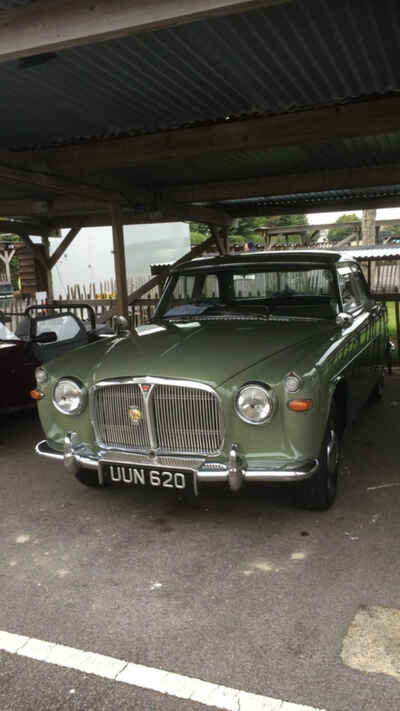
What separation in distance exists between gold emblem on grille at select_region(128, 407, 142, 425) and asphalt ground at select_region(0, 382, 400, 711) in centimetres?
80

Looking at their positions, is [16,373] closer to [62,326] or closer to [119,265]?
[62,326]

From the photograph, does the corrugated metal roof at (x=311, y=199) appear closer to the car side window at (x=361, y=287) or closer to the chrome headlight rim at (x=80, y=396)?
the car side window at (x=361, y=287)

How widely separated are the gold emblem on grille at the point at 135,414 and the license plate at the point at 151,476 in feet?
1.04

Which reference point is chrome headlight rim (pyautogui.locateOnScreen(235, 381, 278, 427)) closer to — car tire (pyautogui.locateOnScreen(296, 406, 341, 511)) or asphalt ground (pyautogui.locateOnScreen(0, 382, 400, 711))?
car tire (pyautogui.locateOnScreen(296, 406, 341, 511))

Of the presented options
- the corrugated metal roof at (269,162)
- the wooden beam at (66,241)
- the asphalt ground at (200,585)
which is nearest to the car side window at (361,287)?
the asphalt ground at (200,585)

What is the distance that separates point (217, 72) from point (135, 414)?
2971 mm

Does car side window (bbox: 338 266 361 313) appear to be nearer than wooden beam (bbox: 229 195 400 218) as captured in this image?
Yes

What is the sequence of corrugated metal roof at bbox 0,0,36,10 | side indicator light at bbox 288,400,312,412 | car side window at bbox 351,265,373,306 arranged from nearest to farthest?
corrugated metal roof at bbox 0,0,36,10 < side indicator light at bbox 288,400,312,412 < car side window at bbox 351,265,373,306

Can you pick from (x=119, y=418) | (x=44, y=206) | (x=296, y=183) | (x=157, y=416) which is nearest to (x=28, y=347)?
(x=119, y=418)

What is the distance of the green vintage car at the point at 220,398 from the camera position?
→ 3830mm

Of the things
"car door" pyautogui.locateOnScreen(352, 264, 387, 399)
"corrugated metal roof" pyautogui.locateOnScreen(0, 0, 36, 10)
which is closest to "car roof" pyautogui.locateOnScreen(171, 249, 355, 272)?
"car door" pyautogui.locateOnScreen(352, 264, 387, 399)

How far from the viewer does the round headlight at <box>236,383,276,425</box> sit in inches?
149

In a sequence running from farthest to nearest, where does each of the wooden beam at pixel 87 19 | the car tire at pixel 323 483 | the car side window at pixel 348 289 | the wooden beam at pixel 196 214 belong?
the wooden beam at pixel 196 214 → the car side window at pixel 348 289 → the car tire at pixel 323 483 → the wooden beam at pixel 87 19

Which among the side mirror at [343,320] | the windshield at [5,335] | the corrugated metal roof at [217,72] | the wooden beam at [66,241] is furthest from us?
the wooden beam at [66,241]
